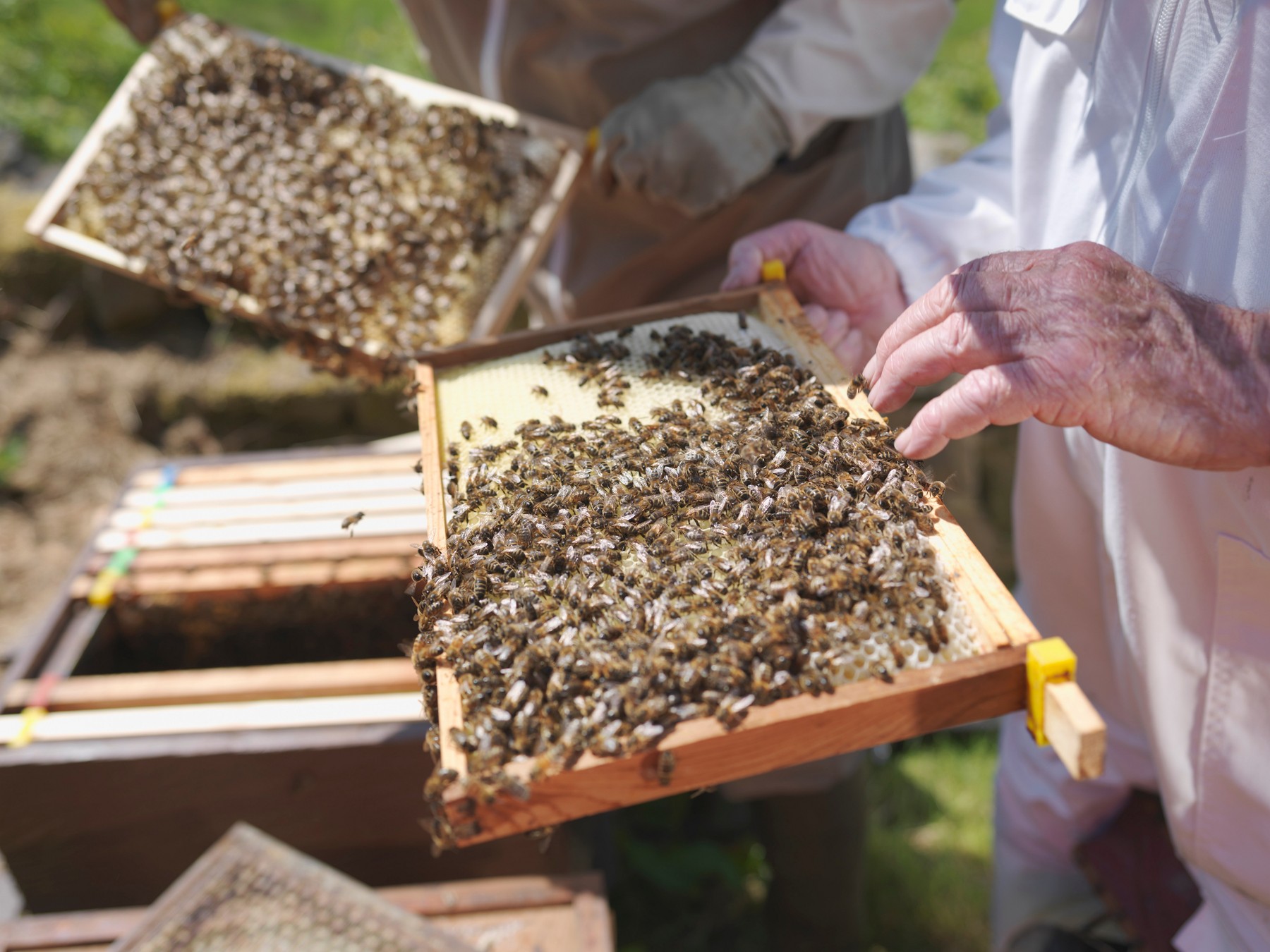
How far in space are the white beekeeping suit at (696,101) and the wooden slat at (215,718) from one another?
6.85 feet

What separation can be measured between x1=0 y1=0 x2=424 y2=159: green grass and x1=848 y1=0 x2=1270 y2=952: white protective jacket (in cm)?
702

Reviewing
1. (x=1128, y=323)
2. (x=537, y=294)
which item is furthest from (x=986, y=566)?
(x=537, y=294)

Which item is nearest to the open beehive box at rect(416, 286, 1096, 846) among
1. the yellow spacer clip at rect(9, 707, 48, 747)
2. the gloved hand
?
the gloved hand

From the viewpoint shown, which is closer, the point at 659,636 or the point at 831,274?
the point at 659,636

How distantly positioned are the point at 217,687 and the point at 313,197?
181 centimetres

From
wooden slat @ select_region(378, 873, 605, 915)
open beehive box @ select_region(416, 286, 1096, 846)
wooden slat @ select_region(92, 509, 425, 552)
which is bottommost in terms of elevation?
wooden slat @ select_region(378, 873, 605, 915)

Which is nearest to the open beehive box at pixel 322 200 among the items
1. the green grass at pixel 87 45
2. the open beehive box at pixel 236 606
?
the open beehive box at pixel 236 606

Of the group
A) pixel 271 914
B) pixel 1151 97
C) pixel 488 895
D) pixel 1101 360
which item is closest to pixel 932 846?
pixel 488 895

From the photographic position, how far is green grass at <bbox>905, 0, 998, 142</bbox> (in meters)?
9.76

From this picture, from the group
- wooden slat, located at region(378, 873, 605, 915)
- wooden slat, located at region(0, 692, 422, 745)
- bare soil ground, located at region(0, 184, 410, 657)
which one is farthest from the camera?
bare soil ground, located at region(0, 184, 410, 657)

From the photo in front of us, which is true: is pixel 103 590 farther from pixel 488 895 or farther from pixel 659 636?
pixel 659 636

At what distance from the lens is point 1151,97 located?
6.66ft

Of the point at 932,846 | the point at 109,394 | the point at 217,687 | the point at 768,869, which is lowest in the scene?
the point at 932,846

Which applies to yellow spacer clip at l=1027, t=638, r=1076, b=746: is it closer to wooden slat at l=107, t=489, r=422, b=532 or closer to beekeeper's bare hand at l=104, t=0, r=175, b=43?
wooden slat at l=107, t=489, r=422, b=532
